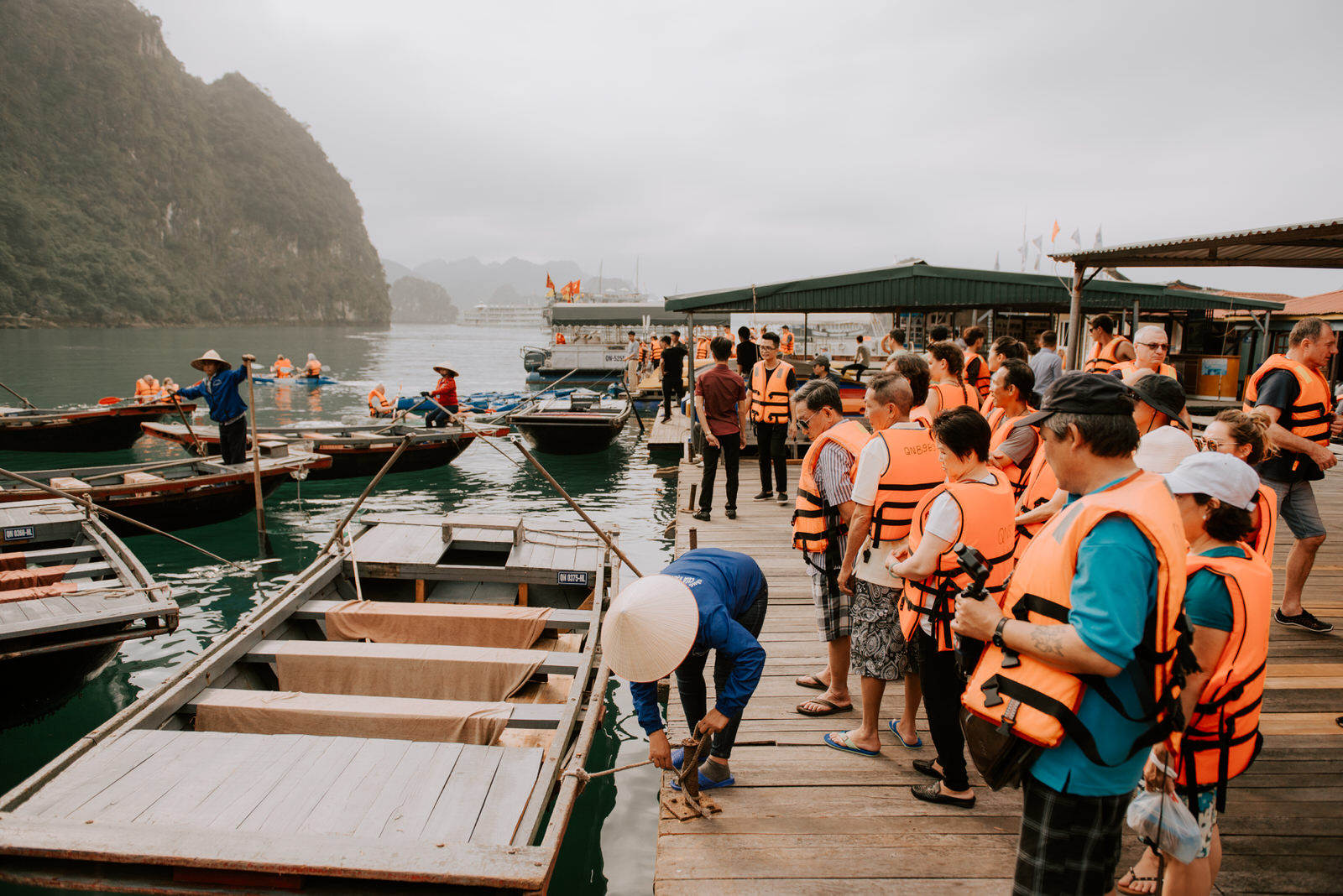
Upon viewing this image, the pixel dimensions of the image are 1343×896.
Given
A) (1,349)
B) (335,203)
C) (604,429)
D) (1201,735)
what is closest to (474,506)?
(604,429)

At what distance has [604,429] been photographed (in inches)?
643

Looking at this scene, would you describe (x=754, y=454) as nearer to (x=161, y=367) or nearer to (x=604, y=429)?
(x=604, y=429)

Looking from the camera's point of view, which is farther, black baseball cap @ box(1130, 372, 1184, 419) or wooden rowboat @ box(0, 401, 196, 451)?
wooden rowboat @ box(0, 401, 196, 451)

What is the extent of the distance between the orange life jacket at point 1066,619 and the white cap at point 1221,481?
0.63m

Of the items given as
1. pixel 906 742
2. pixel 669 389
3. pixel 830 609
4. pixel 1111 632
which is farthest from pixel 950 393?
pixel 669 389

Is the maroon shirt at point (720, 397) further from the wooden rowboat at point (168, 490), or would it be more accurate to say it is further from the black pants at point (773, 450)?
the wooden rowboat at point (168, 490)

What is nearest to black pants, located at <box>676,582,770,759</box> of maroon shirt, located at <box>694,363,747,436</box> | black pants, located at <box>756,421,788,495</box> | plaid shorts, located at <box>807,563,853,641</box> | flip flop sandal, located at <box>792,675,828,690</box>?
plaid shorts, located at <box>807,563,853,641</box>

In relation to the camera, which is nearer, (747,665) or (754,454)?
(747,665)

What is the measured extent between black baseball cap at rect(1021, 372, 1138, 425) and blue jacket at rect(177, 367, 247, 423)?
35.4 feet

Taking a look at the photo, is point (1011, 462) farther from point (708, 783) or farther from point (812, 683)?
point (708, 783)

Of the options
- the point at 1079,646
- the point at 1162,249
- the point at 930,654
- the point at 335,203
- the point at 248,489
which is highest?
the point at 335,203

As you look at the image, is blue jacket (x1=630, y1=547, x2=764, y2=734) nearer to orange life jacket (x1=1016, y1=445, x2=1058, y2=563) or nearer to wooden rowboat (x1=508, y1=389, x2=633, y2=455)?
orange life jacket (x1=1016, y1=445, x2=1058, y2=563)

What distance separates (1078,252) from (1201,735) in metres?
→ 7.35

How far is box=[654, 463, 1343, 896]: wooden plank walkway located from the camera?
2.79 meters
